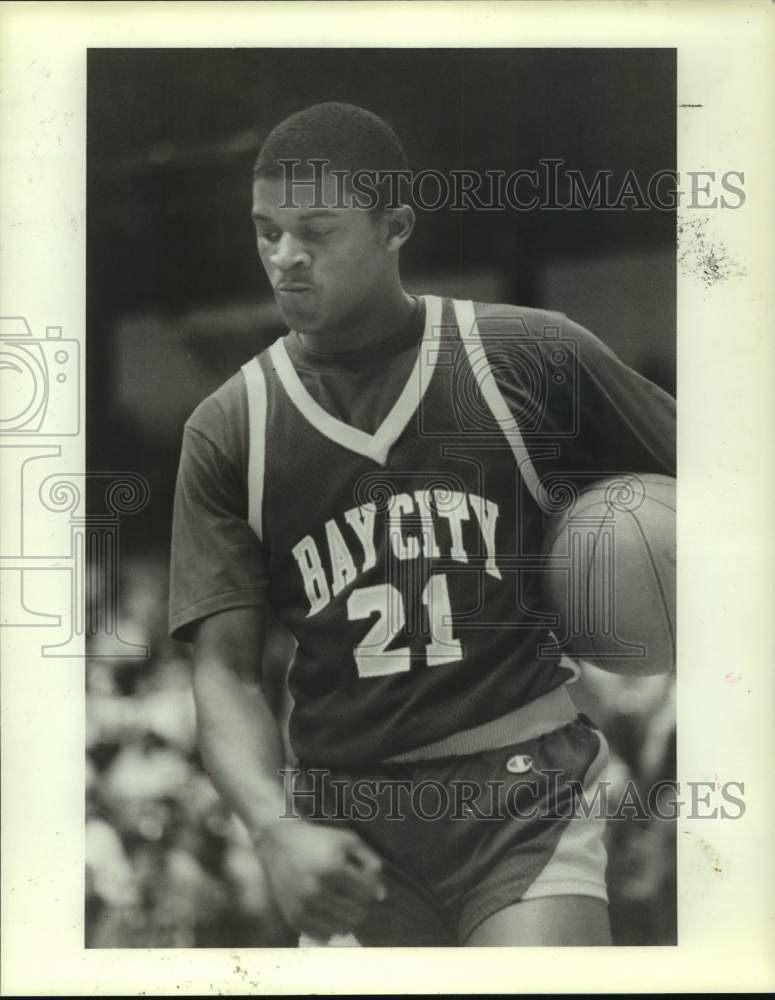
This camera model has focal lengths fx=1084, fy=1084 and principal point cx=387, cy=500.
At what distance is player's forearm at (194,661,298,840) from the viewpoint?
2.83m

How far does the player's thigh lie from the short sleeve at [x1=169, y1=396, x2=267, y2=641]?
1.03 meters

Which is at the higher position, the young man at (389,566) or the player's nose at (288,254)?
the player's nose at (288,254)

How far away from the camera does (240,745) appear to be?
2.85m

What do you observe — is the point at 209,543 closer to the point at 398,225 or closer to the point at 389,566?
the point at 389,566

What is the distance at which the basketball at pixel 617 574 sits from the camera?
2844 millimetres

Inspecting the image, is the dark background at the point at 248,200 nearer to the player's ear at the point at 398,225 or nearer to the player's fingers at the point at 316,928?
the player's ear at the point at 398,225

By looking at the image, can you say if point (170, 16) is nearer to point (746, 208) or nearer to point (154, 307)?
point (154, 307)

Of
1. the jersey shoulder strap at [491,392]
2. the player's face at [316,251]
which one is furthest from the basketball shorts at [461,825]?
the player's face at [316,251]

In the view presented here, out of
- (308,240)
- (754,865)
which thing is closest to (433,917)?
(754,865)

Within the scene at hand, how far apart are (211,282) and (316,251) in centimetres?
29

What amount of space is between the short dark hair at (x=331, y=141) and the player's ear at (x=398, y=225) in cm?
5

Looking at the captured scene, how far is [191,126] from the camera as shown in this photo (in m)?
2.87

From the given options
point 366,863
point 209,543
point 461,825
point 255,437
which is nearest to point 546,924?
point 461,825

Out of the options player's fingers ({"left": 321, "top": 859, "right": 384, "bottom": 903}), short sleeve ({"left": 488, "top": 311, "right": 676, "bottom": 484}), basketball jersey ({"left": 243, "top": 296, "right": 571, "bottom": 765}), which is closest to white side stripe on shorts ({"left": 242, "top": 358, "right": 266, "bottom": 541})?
basketball jersey ({"left": 243, "top": 296, "right": 571, "bottom": 765})
